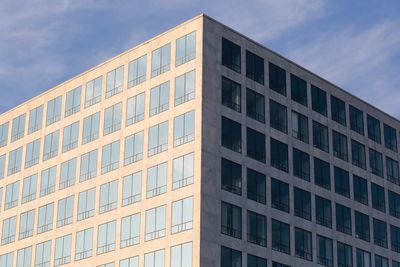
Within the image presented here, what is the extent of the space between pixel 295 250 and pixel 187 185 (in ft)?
41.2

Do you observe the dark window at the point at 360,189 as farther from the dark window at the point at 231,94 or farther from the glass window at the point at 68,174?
the glass window at the point at 68,174

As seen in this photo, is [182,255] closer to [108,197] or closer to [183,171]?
[183,171]

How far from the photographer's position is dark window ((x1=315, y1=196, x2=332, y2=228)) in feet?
264

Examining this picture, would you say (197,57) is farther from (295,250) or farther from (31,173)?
(31,173)

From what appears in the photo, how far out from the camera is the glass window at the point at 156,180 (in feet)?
241

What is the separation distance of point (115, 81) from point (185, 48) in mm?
9736

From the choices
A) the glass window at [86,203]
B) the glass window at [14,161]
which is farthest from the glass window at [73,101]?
the glass window at [86,203]

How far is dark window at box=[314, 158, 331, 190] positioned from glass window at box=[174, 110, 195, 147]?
15189 millimetres

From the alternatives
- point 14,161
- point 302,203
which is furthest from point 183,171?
point 14,161

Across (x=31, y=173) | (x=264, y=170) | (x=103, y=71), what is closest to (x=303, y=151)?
(x=264, y=170)

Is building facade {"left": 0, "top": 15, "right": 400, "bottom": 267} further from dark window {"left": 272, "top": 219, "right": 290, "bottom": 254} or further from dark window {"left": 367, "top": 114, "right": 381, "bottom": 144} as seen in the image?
dark window {"left": 367, "top": 114, "right": 381, "bottom": 144}

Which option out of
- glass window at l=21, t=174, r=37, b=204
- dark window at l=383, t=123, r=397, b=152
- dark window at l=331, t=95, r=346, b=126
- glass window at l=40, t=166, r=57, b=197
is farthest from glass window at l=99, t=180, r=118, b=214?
dark window at l=383, t=123, r=397, b=152

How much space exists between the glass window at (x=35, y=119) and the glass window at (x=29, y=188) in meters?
5.07

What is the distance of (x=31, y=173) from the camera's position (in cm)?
8919
